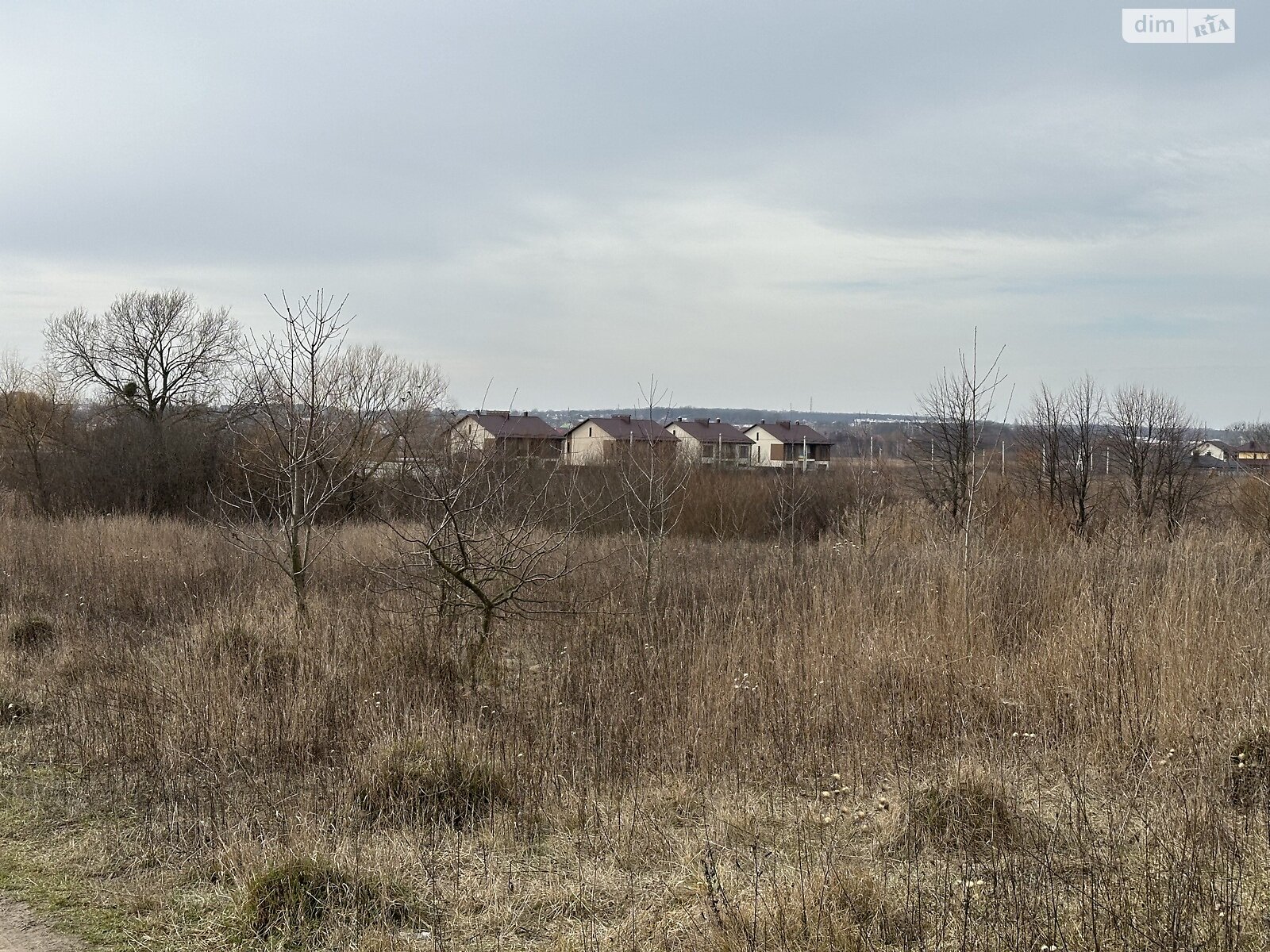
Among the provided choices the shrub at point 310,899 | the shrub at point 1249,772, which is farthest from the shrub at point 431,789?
the shrub at point 1249,772

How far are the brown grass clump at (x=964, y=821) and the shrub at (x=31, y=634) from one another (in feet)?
24.0

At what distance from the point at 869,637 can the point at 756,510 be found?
710 inches

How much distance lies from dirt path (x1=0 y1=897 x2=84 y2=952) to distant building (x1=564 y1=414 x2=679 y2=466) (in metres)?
7.11

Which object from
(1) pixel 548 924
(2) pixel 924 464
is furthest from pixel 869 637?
(2) pixel 924 464

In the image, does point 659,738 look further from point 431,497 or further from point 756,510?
point 756,510

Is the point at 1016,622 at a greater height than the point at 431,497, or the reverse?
the point at 431,497

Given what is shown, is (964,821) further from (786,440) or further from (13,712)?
(786,440)

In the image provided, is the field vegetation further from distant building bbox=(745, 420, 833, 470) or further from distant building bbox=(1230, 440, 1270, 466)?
distant building bbox=(745, 420, 833, 470)

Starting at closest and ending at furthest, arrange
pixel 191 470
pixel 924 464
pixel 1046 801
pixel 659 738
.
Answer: pixel 1046 801 → pixel 659 738 → pixel 924 464 → pixel 191 470

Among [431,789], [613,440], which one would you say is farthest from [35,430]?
[431,789]

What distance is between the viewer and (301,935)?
3254 mm

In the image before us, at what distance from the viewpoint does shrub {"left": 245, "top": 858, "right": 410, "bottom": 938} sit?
3314mm

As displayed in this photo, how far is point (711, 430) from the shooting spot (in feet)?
238

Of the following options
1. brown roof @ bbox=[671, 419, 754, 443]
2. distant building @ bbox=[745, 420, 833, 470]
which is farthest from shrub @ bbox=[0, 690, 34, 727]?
distant building @ bbox=[745, 420, 833, 470]
